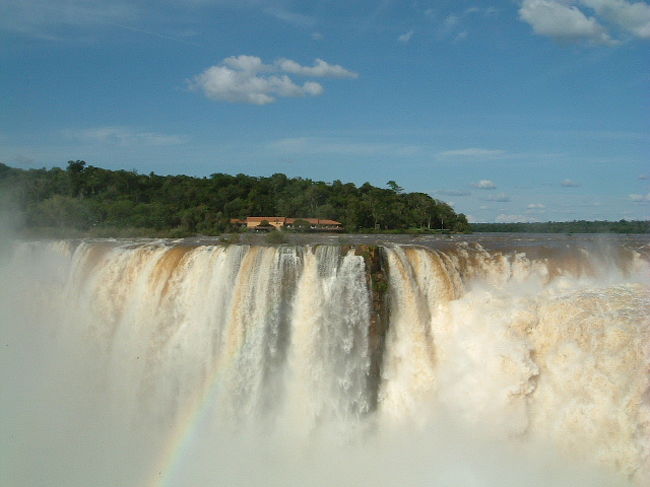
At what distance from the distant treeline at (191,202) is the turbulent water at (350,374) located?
14.4m

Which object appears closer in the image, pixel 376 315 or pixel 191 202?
pixel 376 315

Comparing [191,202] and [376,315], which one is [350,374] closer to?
[376,315]

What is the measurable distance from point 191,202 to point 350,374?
97.7 ft

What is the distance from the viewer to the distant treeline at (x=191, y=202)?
110ft

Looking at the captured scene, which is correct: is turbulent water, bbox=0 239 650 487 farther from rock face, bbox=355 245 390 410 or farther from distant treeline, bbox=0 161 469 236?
distant treeline, bbox=0 161 469 236

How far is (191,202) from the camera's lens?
39500 mm

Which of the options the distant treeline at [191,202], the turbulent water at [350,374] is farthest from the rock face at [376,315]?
the distant treeline at [191,202]

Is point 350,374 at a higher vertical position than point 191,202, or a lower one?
lower

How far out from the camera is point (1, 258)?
2062cm

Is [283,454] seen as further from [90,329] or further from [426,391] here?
[90,329]

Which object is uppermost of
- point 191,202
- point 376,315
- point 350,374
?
point 191,202

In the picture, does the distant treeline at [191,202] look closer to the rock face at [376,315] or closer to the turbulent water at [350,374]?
the turbulent water at [350,374]

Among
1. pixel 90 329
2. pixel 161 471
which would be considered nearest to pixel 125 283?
pixel 90 329

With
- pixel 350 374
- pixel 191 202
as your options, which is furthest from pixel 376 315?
pixel 191 202
